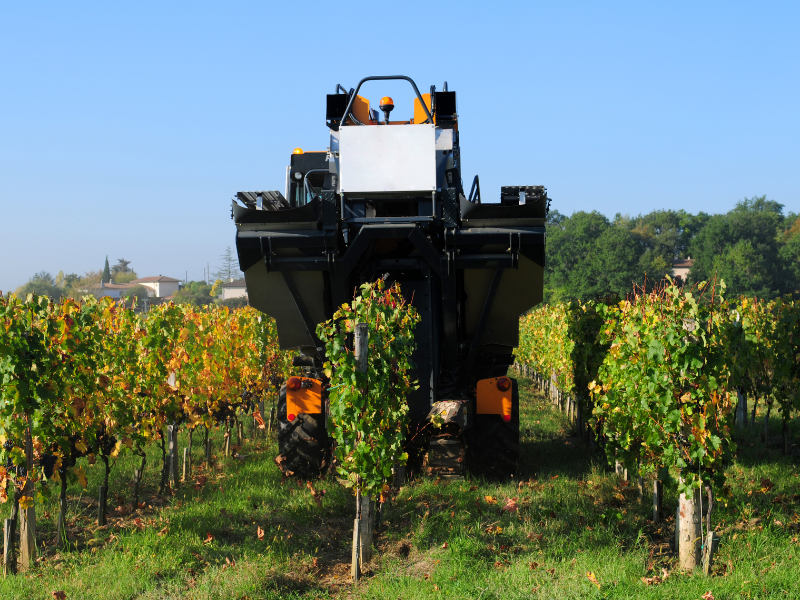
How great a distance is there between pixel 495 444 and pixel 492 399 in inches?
19.9

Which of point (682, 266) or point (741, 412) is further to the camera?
point (682, 266)

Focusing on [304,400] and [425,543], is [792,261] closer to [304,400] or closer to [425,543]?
[304,400]

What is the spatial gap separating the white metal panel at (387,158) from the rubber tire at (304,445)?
2.72m

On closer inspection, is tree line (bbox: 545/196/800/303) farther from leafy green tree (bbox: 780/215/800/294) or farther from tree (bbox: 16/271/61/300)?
tree (bbox: 16/271/61/300)

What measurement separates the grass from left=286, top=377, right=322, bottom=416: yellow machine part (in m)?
0.80

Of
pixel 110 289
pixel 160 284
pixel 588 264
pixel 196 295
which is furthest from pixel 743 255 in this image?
pixel 160 284

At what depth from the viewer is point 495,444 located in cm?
724

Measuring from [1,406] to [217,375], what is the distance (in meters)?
3.91

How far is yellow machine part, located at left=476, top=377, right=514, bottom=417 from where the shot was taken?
7.11m

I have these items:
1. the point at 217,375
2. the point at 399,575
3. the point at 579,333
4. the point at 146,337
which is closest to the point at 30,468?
the point at 146,337

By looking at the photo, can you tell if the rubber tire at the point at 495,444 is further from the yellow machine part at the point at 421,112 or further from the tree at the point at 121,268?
the tree at the point at 121,268

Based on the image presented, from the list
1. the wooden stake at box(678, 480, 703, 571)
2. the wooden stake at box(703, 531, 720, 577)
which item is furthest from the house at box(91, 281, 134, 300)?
the wooden stake at box(703, 531, 720, 577)

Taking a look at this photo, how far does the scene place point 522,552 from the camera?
5293 mm

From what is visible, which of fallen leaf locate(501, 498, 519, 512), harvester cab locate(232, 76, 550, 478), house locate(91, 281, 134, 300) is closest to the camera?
harvester cab locate(232, 76, 550, 478)
